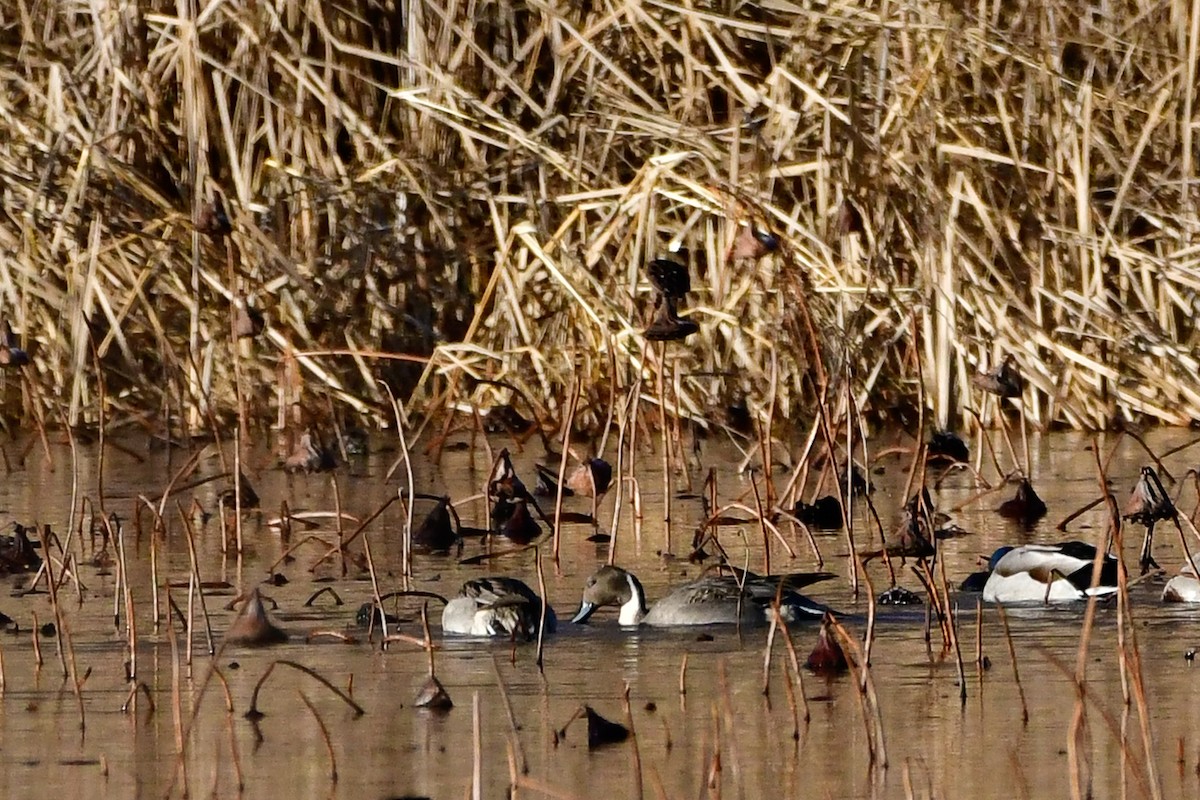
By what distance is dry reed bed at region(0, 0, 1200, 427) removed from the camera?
358 inches

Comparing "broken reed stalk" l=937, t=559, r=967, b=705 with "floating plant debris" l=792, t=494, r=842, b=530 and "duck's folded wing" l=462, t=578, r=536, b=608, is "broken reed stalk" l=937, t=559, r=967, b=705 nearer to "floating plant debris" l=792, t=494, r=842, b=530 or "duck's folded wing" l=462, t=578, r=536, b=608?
"duck's folded wing" l=462, t=578, r=536, b=608

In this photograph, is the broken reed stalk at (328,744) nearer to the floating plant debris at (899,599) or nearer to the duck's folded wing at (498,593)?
the duck's folded wing at (498,593)

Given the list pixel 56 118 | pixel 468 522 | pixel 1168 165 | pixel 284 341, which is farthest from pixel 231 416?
pixel 1168 165

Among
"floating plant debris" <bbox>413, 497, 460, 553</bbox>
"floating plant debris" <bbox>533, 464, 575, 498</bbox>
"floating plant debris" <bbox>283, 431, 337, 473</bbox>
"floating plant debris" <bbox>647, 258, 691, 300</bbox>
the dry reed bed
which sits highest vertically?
the dry reed bed

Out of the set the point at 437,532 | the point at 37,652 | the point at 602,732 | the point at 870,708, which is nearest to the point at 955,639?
the point at 870,708

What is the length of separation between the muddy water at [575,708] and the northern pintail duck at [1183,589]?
5cm

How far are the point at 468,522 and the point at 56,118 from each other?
3.37 m

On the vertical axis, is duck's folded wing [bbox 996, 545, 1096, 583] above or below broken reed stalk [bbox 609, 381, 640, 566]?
below

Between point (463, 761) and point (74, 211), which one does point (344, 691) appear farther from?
point (74, 211)

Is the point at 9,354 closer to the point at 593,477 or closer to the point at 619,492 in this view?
the point at 593,477

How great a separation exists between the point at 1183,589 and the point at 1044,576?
276 mm

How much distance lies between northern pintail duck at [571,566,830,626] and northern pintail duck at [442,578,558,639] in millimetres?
141

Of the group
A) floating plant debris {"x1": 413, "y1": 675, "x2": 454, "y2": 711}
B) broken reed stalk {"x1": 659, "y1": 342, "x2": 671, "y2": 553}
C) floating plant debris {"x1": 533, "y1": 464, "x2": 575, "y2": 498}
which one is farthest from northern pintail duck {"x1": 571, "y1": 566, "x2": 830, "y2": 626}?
floating plant debris {"x1": 533, "y1": 464, "x2": 575, "y2": 498}

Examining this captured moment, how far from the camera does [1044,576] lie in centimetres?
550
